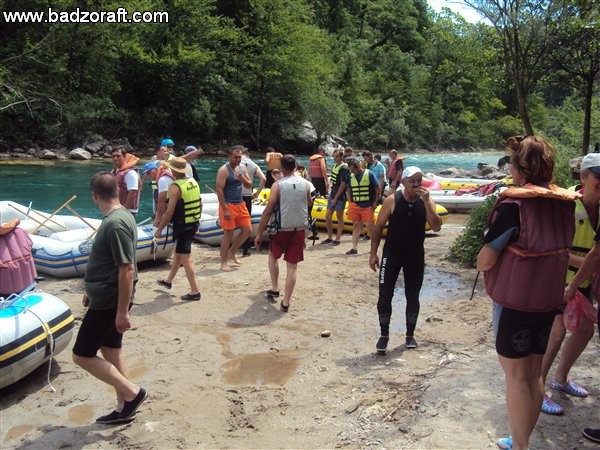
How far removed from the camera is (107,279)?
3.26 m

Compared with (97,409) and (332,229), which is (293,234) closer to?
(97,409)

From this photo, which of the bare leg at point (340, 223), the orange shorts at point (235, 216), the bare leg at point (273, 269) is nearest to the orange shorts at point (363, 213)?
the bare leg at point (340, 223)

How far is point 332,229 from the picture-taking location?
33.5ft

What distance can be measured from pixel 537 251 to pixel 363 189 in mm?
6425

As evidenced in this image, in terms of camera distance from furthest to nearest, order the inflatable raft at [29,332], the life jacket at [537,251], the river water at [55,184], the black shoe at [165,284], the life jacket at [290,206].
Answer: the river water at [55,184] → the black shoe at [165,284] → the life jacket at [290,206] → the inflatable raft at [29,332] → the life jacket at [537,251]

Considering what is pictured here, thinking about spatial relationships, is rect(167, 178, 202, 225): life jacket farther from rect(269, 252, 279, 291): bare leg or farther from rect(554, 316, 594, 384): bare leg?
rect(554, 316, 594, 384): bare leg

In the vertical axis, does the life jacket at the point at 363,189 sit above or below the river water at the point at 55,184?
above

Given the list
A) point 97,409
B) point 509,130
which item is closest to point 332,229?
point 97,409

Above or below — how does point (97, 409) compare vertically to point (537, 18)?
below

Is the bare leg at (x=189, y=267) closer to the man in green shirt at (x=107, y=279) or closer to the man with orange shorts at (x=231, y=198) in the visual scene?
the man with orange shorts at (x=231, y=198)

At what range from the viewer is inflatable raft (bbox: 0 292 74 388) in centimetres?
380

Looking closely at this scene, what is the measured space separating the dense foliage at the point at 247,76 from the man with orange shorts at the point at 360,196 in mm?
2795

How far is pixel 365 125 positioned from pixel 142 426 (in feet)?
147

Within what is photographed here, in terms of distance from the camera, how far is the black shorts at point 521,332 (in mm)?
2609
